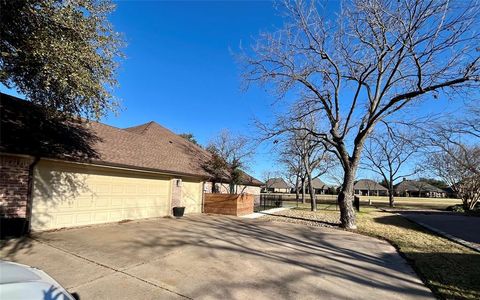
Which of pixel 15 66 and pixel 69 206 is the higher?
pixel 15 66

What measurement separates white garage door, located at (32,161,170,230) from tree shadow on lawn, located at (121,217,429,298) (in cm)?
227

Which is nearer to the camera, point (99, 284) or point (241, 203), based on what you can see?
point (99, 284)

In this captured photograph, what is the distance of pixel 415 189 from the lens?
8431 centimetres

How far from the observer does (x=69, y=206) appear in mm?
10641

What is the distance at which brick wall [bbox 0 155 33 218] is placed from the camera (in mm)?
8711

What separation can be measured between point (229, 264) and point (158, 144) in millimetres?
13791

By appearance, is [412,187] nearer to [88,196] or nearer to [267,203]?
[267,203]

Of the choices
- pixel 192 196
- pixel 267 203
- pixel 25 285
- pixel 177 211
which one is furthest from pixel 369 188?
pixel 25 285

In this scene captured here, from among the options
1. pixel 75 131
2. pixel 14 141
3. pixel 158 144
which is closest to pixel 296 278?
pixel 14 141

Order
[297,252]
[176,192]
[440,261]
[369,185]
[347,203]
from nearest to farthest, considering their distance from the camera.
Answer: [440,261], [297,252], [347,203], [176,192], [369,185]

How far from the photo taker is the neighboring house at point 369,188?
280 ft

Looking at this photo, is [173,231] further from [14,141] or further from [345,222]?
[345,222]

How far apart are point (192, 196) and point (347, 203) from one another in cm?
869

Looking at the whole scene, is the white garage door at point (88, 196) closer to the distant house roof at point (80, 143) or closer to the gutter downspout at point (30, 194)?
the gutter downspout at point (30, 194)
